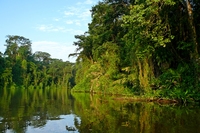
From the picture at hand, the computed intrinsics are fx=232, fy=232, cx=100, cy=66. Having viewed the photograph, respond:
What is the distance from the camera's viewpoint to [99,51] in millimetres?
31641

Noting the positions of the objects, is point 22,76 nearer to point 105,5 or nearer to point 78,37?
point 78,37

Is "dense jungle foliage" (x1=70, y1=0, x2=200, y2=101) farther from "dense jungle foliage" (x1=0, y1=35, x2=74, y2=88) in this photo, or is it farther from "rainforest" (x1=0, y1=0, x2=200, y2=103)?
"dense jungle foliage" (x1=0, y1=35, x2=74, y2=88)

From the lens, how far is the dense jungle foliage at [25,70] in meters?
67.4

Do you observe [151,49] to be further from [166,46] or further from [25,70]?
[25,70]

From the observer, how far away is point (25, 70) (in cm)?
7412

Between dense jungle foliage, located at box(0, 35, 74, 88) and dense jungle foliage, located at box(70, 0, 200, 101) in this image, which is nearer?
dense jungle foliage, located at box(70, 0, 200, 101)

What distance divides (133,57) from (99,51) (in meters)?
11.1

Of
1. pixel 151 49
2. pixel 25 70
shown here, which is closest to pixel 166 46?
pixel 151 49

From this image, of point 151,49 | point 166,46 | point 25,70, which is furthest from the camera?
point 25,70

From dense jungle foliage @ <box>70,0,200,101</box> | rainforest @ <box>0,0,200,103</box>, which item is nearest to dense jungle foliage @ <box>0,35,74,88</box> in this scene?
rainforest @ <box>0,0,200,103</box>

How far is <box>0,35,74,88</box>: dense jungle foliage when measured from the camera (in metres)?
67.4

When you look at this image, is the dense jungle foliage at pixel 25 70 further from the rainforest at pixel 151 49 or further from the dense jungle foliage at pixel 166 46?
the dense jungle foliage at pixel 166 46

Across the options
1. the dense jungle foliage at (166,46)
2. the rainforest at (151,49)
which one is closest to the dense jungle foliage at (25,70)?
the rainforest at (151,49)

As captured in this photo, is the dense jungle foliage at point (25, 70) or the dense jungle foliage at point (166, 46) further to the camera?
the dense jungle foliage at point (25, 70)
